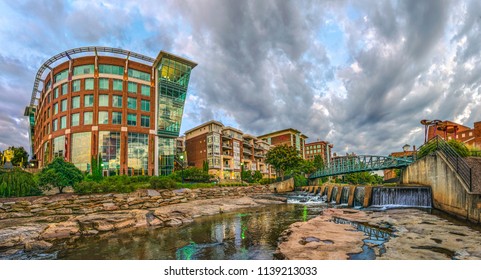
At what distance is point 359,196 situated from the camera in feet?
65.1

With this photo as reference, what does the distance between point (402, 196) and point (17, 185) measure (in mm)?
29489

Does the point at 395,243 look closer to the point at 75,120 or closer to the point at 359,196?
the point at 359,196

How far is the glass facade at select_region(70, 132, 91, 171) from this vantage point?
125 feet

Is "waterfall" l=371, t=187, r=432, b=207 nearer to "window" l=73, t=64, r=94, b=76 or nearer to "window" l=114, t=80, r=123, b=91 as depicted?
"window" l=114, t=80, r=123, b=91

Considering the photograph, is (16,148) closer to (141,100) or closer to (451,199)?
(141,100)

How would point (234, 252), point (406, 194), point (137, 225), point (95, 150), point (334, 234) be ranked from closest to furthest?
point (234, 252)
point (334, 234)
point (137, 225)
point (406, 194)
point (95, 150)

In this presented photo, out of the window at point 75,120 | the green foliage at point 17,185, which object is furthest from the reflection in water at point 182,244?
the window at point 75,120

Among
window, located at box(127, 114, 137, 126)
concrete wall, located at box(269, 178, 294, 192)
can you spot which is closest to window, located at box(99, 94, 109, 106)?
window, located at box(127, 114, 137, 126)

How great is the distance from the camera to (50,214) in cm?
1442

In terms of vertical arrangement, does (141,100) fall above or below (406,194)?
above

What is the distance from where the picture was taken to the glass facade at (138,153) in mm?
40812

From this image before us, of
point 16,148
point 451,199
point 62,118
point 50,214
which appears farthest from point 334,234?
point 16,148

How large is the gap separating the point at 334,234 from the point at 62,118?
166ft

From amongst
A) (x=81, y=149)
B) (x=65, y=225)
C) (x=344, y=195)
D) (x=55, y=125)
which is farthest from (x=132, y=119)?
(x=344, y=195)
